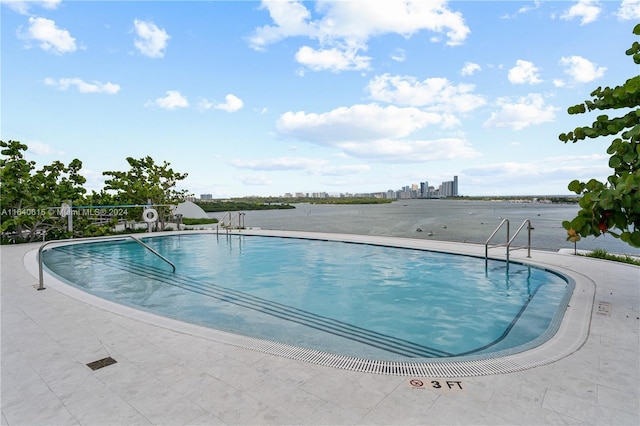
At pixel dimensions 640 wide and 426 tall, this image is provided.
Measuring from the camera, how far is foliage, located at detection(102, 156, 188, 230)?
17.8m

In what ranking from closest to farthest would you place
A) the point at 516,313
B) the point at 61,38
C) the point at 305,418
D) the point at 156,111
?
the point at 305,418
the point at 516,313
the point at 61,38
the point at 156,111

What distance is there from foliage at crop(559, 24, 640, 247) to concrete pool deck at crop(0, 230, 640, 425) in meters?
1.75

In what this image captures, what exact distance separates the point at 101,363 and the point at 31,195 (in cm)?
1420

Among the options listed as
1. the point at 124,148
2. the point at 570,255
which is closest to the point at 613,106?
the point at 570,255

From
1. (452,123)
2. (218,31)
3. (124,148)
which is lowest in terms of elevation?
(124,148)

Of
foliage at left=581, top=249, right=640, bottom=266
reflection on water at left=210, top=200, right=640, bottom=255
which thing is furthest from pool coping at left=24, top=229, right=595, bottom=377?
reflection on water at left=210, top=200, right=640, bottom=255

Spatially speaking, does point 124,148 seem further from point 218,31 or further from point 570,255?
point 570,255

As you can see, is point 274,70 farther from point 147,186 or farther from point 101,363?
point 101,363

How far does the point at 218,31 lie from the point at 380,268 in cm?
1192

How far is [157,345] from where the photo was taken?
377 cm

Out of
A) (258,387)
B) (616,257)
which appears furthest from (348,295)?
(616,257)

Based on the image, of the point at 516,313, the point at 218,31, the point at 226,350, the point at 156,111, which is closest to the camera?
the point at 226,350

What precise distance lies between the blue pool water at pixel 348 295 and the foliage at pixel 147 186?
240 inches

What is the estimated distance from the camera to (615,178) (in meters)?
1.61
